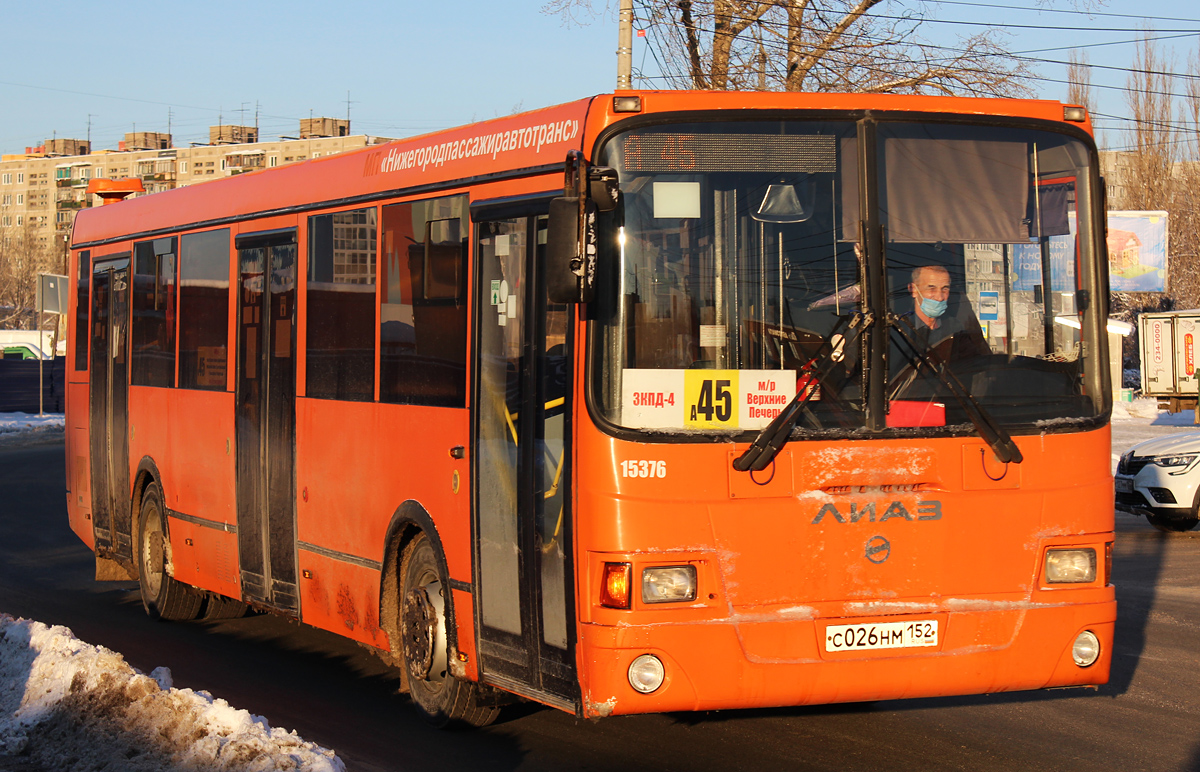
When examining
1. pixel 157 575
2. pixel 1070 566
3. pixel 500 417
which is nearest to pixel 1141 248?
pixel 157 575

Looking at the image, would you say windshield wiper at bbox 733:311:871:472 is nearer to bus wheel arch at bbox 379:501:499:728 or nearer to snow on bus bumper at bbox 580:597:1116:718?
snow on bus bumper at bbox 580:597:1116:718

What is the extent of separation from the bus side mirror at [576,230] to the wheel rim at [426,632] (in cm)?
238

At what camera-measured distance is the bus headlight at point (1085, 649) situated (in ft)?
19.9

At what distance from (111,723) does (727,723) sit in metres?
3.09

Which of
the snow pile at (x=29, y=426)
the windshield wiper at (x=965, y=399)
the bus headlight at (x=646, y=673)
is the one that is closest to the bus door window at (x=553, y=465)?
the bus headlight at (x=646, y=673)

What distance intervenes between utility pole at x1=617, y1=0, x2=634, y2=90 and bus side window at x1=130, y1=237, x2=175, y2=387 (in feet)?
34.1

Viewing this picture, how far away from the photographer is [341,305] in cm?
855

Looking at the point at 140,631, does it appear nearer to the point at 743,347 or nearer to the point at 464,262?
the point at 464,262

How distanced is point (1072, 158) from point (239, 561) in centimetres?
646

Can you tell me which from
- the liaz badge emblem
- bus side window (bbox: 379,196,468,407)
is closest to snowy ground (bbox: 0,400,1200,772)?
bus side window (bbox: 379,196,468,407)

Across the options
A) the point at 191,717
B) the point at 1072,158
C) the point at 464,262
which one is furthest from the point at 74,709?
the point at 1072,158

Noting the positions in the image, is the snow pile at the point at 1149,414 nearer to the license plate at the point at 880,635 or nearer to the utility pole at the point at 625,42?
the utility pole at the point at 625,42

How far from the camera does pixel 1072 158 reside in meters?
6.39

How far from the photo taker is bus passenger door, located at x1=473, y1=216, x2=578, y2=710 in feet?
20.1
